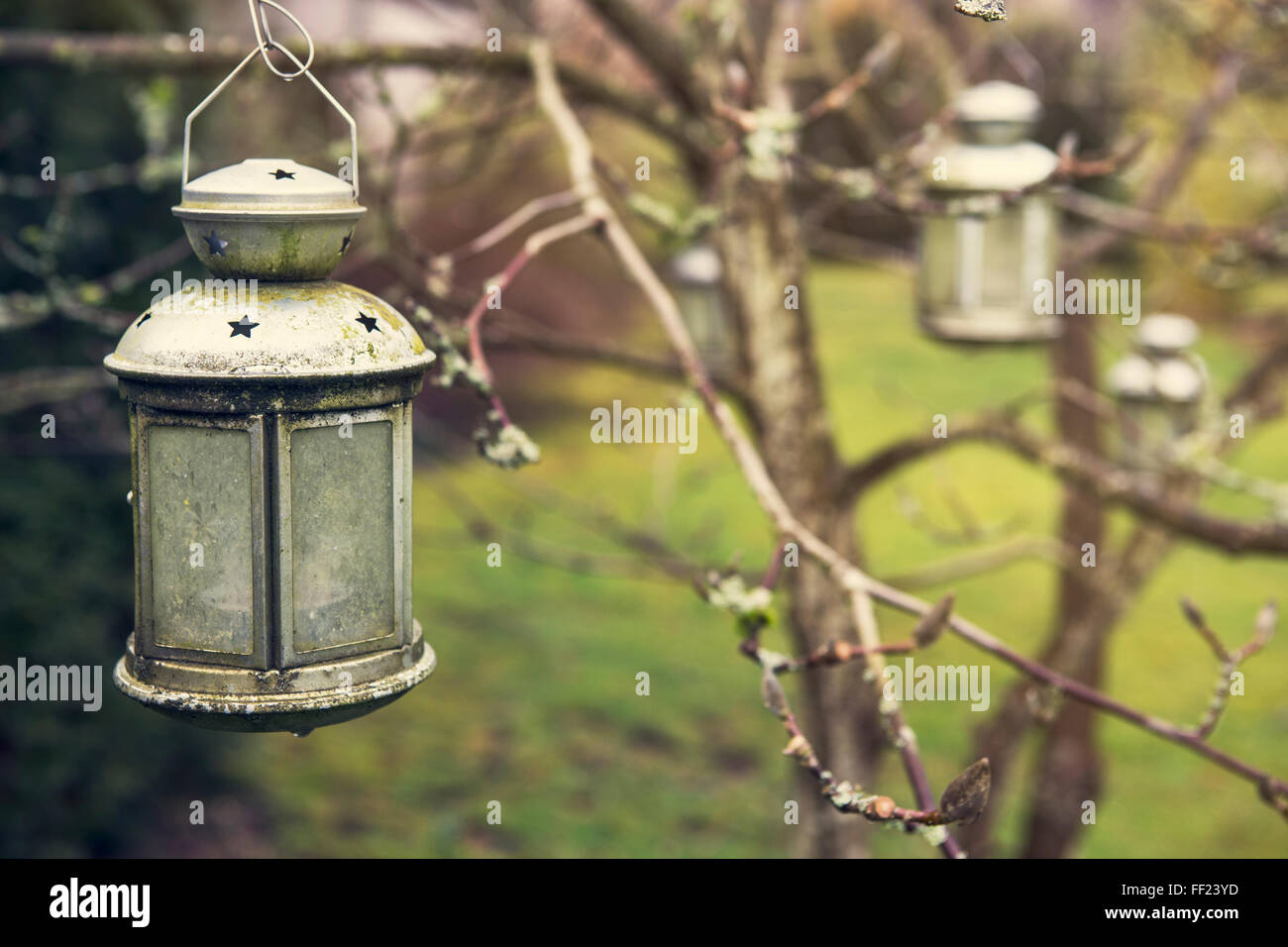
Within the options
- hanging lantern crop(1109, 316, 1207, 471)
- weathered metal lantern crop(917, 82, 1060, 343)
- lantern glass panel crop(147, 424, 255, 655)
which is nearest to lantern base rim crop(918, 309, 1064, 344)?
weathered metal lantern crop(917, 82, 1060, 343)

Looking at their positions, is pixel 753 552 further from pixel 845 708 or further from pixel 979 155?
pixel 979 155

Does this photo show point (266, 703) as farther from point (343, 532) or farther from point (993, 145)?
point (993, 145)

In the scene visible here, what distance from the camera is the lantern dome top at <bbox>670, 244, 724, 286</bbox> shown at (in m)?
6.73

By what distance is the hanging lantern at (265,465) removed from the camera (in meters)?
1.87

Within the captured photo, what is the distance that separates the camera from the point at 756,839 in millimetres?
8344

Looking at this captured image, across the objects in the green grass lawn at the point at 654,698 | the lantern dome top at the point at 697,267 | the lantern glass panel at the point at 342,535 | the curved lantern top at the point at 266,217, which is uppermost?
the lantern dome top at the point at 697,267

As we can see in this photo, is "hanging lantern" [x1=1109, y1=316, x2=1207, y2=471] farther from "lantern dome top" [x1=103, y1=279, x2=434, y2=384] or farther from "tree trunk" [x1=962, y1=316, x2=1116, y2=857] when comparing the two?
"lantern dome top" [x1=103, y1=279, x2=434, y2=384]

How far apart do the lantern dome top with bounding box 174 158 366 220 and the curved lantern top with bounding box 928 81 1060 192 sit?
2536 millimetres

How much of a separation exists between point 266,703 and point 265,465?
0.33 metres

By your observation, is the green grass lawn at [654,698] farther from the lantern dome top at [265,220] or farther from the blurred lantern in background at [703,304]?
the lantern dome top at [265,220]

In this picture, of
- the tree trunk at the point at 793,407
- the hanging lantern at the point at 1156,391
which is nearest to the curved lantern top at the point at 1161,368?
the hanging lantern at the point at 1156,391

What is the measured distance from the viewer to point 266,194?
1920mm

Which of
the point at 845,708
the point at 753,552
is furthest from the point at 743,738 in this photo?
the point at 845,708

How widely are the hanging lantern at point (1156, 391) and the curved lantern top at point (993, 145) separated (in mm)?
1835
